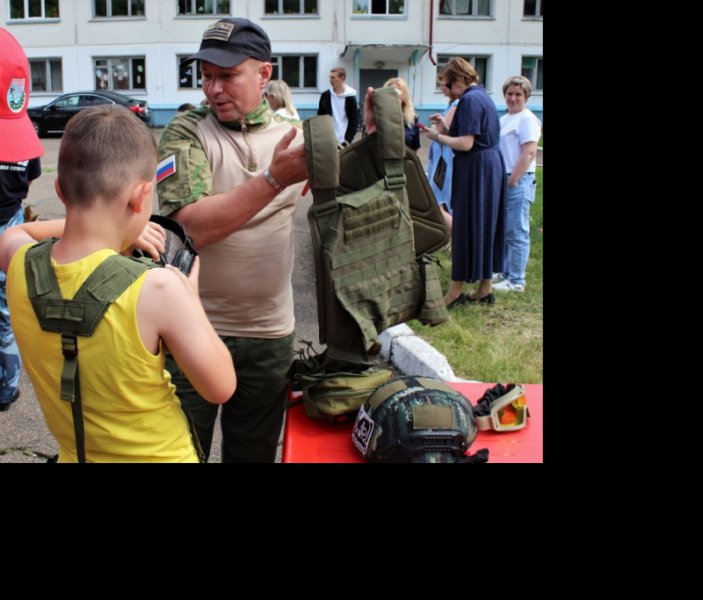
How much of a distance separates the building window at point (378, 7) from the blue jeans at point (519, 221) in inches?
923

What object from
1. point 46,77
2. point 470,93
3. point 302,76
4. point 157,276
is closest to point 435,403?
point 157,276

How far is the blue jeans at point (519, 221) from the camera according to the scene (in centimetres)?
585

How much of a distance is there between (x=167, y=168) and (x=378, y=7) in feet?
91.3

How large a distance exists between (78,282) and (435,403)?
0.88 m

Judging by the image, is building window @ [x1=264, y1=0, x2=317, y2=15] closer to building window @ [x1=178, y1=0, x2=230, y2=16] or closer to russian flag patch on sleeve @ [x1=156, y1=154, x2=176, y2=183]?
building window @ [x1=178, y1=0, x2=230, y2=16]

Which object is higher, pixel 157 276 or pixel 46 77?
pixel 46 77

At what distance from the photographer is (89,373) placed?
4.30 feet

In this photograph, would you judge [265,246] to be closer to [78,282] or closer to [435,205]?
[435,205]

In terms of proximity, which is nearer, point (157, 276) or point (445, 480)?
point (445, 480)

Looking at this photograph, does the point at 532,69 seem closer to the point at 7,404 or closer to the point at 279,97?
the point at 279,97

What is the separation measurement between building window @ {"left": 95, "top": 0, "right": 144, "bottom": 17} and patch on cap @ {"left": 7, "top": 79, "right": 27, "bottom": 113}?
2813 cm

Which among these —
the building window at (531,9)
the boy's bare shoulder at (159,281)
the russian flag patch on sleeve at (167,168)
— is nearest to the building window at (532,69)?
the building window at (531,9)

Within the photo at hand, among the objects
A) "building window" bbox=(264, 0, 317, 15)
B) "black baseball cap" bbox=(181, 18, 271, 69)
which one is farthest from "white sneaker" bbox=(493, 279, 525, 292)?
"building window" bbox=(264, 0, 317, 15)

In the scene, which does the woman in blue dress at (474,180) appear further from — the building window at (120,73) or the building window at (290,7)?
the building window at (120,73)
